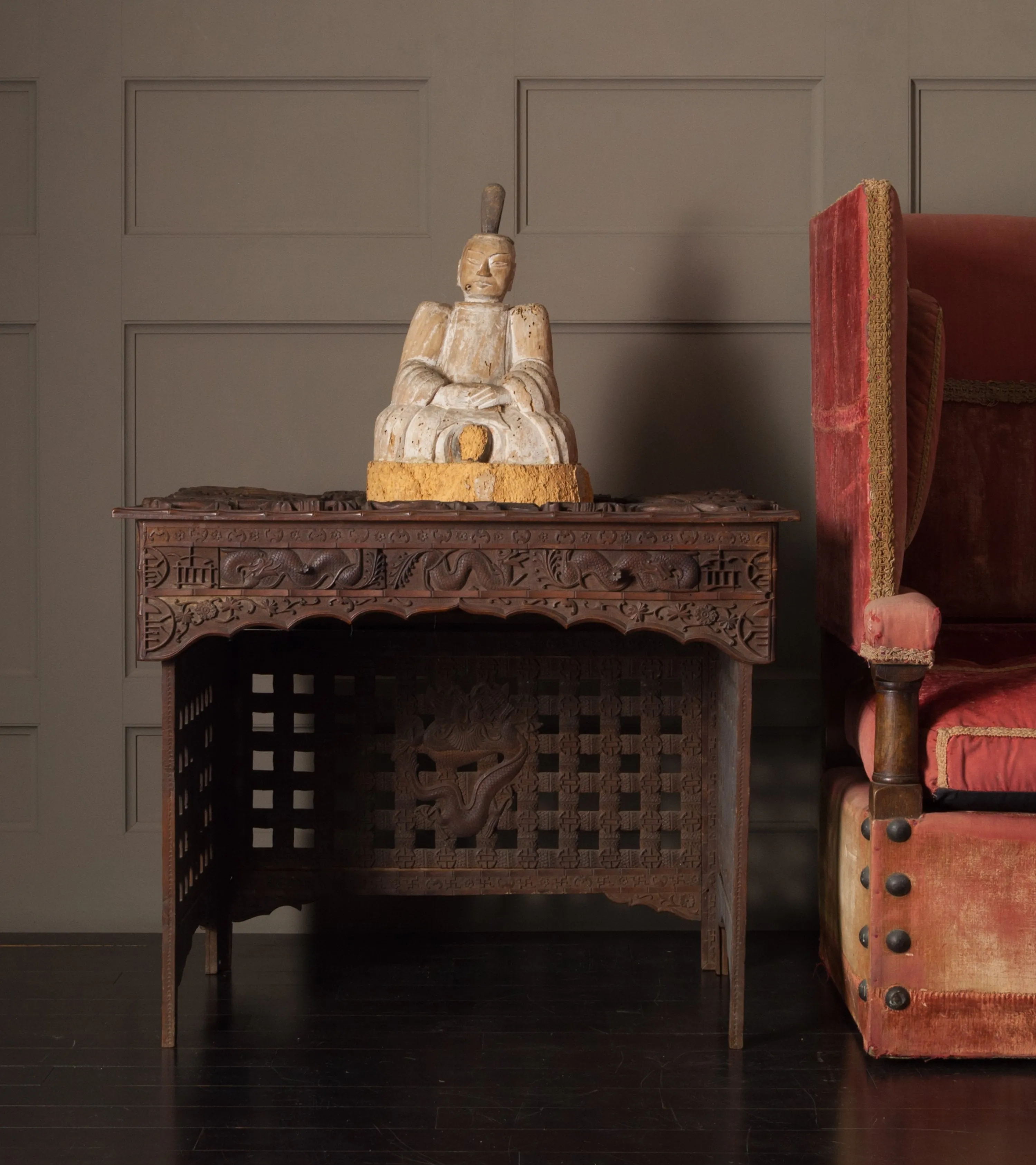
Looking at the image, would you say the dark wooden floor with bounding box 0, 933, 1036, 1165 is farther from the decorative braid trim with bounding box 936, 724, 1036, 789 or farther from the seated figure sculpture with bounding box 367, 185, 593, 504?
the seated figure sculpture with bounding box 367, 185, 593, 504

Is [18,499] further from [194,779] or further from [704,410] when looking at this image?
[704,410]

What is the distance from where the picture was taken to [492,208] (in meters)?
2.24

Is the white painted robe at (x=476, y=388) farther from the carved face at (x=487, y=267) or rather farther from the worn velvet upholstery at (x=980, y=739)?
the worn velvet upholstery at (x=980, y=739)

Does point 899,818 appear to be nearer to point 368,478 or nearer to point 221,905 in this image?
point 368,478

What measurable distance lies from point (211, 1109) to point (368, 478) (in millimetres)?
1011

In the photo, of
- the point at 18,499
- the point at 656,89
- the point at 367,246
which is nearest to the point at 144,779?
the point at 18,499

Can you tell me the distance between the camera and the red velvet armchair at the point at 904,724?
6.06 feet

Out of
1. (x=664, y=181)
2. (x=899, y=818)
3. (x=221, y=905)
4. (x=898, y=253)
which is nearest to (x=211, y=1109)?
(x=221, y=905)

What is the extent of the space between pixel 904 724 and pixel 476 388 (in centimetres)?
89

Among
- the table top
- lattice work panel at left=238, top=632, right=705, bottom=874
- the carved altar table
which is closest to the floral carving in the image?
the table top

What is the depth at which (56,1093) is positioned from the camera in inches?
71.9

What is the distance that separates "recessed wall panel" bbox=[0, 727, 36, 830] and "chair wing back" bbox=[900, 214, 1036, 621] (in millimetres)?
1830

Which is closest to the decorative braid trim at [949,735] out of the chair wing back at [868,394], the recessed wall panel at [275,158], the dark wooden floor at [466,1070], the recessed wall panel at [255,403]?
the chair wing back at [868,394]

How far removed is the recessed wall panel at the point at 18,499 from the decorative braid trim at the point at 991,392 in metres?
1.84
